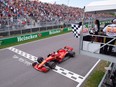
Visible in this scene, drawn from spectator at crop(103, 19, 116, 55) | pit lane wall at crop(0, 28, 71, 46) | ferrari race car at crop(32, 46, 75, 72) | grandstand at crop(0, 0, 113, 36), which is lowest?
ferrari race car at crop(32, 46, 75, 72)

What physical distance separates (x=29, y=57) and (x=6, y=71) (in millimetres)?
2459

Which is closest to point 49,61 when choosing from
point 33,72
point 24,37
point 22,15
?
→ point 33,72

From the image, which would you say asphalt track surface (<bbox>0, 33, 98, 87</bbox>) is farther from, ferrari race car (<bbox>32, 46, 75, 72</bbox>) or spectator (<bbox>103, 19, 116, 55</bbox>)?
spectator (<bbox>103, 19, 116, 55</bbox>)

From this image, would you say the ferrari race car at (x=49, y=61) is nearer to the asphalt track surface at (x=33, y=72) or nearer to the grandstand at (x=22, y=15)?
the asphalt track surface at (x=33, y=72)

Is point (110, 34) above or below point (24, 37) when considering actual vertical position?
above

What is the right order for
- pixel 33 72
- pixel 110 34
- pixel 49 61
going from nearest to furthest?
pixel 110 34
pixel 33 72
pixel 49 61

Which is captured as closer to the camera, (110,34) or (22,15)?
(110,34)

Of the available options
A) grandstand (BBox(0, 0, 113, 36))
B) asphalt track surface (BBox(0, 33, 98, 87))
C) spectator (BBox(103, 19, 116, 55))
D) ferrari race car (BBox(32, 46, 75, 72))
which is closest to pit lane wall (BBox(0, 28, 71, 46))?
grandstand (BBox(0, 0, 113, 36))

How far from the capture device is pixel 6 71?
842 cm

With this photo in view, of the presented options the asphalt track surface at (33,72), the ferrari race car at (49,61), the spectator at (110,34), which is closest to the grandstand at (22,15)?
the ferrari race car at (49,61)

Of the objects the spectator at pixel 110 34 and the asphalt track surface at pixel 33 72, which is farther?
the asphalt track surface at pixel 33 72

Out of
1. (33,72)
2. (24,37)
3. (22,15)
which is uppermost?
(22,15)

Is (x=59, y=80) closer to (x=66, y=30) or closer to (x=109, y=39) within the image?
(x=109, y=39)

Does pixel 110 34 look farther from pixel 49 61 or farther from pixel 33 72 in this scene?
pixel 33 72
